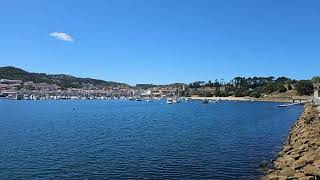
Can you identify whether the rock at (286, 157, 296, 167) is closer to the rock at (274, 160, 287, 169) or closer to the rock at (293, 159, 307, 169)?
the rock at (274, 160, 287, 169)

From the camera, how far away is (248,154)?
4488cm

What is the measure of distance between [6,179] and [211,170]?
50.6 feet

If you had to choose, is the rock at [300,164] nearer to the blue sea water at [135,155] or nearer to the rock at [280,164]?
the rock at [280,164]

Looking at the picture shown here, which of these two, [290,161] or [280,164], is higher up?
[290,161]

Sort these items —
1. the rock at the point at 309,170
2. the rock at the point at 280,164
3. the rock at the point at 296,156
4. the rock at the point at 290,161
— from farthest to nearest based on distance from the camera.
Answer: the rock at the point at 296,156 < the rock at the point at 280,164 < the rock at the point at 290,161 < the rock at the point at 309,170

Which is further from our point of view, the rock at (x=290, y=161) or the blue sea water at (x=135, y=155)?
the blue sea water at (x=135, y=155)

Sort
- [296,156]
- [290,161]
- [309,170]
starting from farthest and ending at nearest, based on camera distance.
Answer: [296,156] → [290,161] → [309,170]

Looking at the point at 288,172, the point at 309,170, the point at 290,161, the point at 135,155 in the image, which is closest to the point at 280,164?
the point at 290,161

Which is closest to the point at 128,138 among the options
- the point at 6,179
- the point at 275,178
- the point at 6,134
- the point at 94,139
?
the point at 94,139

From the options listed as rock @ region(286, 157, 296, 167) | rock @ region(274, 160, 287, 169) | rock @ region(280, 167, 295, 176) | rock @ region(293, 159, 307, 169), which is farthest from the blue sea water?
rock @ region(280, 167, 295, 176)

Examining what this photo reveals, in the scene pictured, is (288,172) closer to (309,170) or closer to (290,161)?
(309,170)

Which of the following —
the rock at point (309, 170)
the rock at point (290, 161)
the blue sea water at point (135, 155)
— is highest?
the rock at point (309, 170)

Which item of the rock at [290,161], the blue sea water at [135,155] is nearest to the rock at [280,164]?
the rock at [290,161]

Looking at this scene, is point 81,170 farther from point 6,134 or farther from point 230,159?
point 6,134
